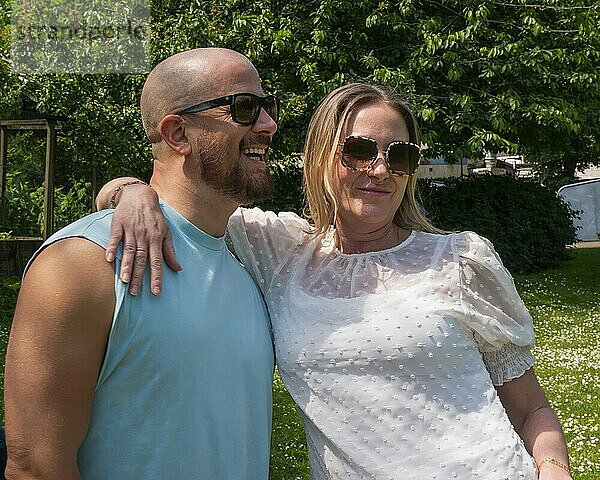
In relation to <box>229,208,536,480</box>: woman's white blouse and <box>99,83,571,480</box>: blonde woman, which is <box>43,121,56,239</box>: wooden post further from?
<box>229,208,536,480</box>: woman's white blouse

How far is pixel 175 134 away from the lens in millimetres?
2209

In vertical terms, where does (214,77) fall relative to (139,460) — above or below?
above

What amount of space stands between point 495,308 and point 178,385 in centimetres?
103

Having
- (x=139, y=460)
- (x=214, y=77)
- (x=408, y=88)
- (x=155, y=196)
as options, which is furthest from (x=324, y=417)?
(x=408, y=88)

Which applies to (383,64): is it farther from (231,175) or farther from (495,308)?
(231,175)

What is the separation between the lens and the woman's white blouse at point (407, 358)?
2.32 metres

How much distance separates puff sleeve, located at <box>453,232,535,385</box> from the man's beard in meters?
0.71

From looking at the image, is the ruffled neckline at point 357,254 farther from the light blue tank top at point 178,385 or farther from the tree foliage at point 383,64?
the tree foliage at point 383,64

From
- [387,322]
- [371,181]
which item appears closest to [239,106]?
[371,181]

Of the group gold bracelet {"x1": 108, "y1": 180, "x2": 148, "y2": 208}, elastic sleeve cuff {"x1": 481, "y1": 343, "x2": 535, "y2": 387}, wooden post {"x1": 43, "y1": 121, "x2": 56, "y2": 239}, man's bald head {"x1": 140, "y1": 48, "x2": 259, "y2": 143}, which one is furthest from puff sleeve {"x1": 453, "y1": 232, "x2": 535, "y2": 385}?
wooden post {"x1": 43, "y1": 121, "x2": 56, "y2": 239}

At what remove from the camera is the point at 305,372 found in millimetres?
2438

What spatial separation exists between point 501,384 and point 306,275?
2.29ft

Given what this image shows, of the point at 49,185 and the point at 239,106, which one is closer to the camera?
the point at 239,106

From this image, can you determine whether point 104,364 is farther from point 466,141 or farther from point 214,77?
point 466,141
